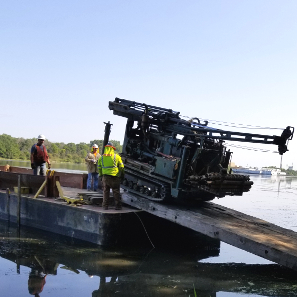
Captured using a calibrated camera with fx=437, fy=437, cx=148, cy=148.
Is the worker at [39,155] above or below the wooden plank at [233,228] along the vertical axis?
above

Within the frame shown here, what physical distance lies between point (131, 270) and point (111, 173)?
9.62 feet

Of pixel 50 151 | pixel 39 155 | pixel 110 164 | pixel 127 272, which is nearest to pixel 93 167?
pixel 39 155

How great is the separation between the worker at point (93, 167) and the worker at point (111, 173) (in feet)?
10.2

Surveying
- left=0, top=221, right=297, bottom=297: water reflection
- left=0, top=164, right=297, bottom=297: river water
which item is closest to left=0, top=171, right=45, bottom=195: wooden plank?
left=0, top=164, right=297, bottom=297: river water

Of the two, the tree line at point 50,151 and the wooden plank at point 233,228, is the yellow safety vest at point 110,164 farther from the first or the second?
the tree line at point 50,151

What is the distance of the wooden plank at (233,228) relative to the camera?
328 inches

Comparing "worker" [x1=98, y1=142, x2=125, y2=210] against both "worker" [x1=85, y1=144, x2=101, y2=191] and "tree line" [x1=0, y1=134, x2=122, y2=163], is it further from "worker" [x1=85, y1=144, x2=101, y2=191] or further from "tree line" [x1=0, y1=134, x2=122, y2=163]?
"tree line" [x1=0, y1=134, x2=122, y2=163]

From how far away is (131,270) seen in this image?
A: 9.23 m

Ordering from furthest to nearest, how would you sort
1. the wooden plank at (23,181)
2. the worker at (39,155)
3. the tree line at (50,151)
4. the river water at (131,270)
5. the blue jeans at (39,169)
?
the tree line at (50,151)
the blue jeans at (39,169)
the worker at (39,155)
the wooden plank at (23,181)
the river water at (131,270)

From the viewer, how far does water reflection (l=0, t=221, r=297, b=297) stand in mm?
8016

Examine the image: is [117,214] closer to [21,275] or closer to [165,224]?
[165,224]

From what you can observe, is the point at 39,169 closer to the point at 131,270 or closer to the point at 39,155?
the point at 39,155

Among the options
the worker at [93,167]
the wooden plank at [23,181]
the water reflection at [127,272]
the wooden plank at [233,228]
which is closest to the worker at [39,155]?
the wooden plank at [23,181]

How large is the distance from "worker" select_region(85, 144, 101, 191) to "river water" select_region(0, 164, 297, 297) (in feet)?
10.1
